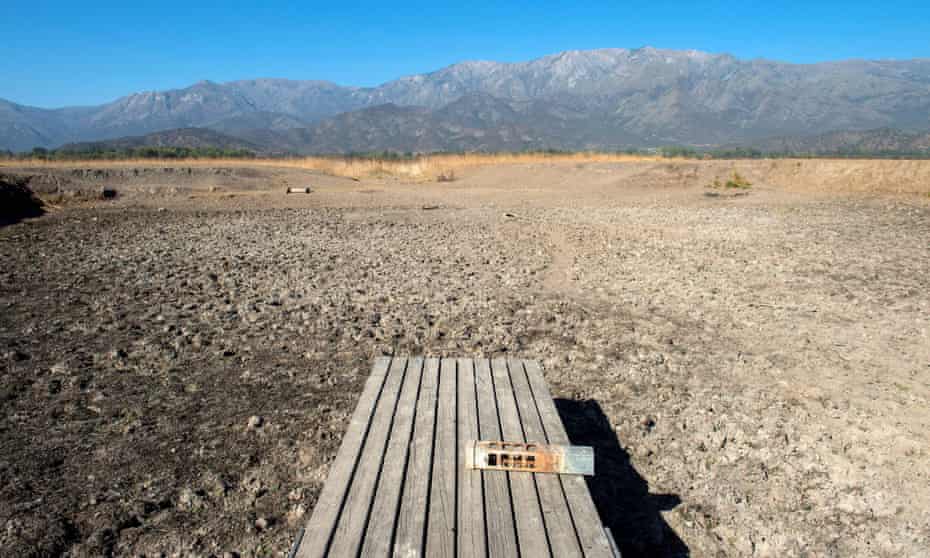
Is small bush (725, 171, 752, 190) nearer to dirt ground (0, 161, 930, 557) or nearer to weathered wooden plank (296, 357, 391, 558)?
dirt ground (0, 161, 930, 557)

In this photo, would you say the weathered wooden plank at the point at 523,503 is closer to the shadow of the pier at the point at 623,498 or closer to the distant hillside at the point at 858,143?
the shadow of the pier at the point at 623,498

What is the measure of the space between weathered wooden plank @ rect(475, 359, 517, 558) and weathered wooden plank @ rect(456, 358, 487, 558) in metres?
0.03

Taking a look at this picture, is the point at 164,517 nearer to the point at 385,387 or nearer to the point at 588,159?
the point at 385,387

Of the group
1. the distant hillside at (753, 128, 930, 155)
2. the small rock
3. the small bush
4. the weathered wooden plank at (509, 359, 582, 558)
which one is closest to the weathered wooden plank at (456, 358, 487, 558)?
the weathered wooden plank at (509, 359, 582, 558)

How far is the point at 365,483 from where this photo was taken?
2.67 metres

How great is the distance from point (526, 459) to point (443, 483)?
41 centimetres

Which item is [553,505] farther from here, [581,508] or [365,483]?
[365,483]

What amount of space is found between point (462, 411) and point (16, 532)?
2526 mm

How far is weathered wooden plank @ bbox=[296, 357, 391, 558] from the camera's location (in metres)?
2.26

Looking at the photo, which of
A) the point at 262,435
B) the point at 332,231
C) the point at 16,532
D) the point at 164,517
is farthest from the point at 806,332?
the point at 332,231

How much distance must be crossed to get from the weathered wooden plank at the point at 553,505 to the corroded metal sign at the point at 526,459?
55 mm

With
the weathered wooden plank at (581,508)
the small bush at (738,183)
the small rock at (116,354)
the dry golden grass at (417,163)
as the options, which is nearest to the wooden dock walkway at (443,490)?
the weathered wooden plank at (581,508)

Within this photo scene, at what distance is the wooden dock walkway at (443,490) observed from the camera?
2270 mm

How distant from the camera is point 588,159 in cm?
3262
